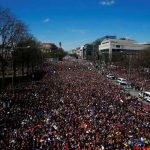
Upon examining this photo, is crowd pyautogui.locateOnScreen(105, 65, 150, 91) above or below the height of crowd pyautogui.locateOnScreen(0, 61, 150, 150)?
below

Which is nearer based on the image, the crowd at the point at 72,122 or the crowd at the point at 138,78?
the crowd at the point at 72,122

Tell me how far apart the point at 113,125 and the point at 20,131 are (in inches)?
305

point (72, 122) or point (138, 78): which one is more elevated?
point (72, 122)

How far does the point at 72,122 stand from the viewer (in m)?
31.5

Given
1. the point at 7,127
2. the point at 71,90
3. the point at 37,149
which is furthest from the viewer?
the point at 71,90

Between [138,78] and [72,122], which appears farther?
[138,78]

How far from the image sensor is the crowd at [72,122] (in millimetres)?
24875

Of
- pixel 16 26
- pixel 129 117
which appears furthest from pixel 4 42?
pixel 129 117

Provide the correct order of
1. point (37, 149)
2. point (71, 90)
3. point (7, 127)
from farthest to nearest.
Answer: point (71, 90) < point (7, 127) < point (37, 149)

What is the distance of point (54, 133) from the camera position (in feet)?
89.7

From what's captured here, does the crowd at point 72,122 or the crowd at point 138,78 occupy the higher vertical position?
the crowd at point 72,122

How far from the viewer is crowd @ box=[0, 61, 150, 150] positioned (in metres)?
24.9

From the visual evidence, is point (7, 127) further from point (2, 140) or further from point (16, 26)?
point (16, 26)

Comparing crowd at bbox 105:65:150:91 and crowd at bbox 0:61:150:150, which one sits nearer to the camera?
crowd at bbox 0:61:150:150
